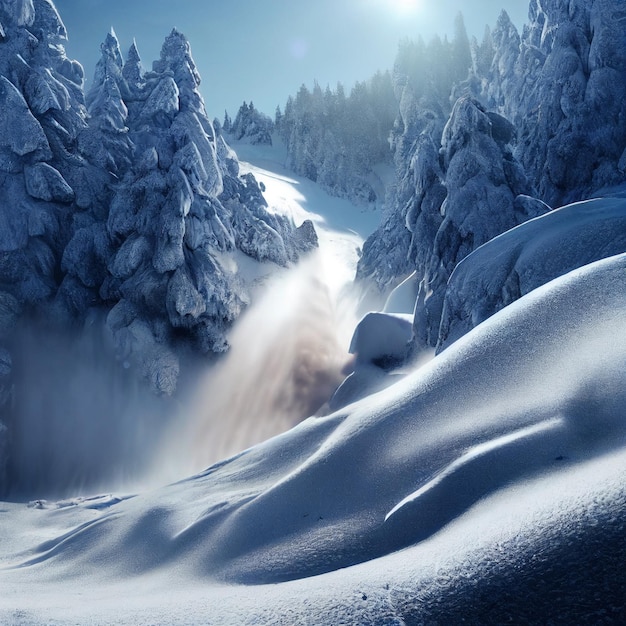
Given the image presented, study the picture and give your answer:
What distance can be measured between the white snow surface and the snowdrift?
0.02 m

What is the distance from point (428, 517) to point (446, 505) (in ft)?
0.77

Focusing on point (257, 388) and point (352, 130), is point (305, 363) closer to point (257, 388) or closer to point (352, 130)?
point (257, 388)

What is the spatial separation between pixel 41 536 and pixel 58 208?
30475mm

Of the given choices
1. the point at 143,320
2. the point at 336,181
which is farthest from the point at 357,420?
the point at 336,181

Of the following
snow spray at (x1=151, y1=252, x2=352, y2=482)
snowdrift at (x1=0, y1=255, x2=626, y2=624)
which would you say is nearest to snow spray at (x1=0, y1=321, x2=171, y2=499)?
snow spray at (x1=151, y1=252, x2=352, y2=482)

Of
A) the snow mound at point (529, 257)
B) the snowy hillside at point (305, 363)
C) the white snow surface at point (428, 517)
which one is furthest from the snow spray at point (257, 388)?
the white snow surface at point (428, 517)

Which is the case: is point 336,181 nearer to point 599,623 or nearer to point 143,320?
point 143,320

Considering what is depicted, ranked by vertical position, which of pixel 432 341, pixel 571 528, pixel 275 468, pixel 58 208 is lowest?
pixel 571 528

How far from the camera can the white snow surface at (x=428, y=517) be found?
3477mm

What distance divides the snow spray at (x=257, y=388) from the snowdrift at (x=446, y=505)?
25547mm

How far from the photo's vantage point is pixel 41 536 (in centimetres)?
1648

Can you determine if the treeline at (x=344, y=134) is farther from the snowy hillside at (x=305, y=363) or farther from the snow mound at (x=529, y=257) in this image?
the snow mound at (x=529, y=257)

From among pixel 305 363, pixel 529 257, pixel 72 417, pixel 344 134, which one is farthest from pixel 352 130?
pixel 529 257

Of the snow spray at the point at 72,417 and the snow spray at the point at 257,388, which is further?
the snow spray at the point at 257,388
